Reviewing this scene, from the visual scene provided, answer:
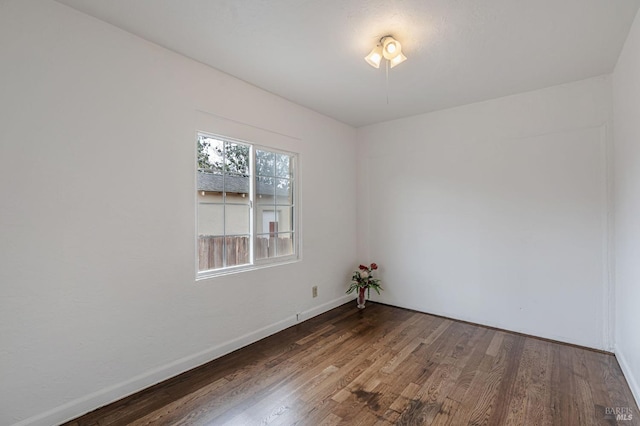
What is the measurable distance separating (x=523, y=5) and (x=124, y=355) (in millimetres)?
3542

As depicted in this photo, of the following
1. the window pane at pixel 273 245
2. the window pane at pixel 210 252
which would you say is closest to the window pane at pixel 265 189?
the window pane at pixel 273 245

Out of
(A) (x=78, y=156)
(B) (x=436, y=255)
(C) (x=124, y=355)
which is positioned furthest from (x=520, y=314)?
(A) (x=78, y=156)

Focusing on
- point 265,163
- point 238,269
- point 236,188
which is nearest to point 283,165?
point 265,163

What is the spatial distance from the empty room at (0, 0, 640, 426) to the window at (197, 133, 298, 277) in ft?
0.07

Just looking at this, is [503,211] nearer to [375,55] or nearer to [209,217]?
[375,55]

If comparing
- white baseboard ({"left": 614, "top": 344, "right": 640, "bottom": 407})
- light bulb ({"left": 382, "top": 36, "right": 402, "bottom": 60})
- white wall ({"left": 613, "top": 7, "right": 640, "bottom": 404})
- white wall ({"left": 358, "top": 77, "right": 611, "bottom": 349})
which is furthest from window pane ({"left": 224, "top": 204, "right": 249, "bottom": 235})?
white baseboard ({"left": 614, "top": 344, "right": 640, "bottom": 407})

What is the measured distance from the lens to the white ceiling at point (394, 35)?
1.85 m

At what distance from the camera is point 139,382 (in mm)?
2146

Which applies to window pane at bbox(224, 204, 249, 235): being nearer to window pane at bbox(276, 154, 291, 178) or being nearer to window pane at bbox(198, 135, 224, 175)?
window pane at bbox(198, 135, 224, 175)

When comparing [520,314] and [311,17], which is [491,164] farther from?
[311,17]

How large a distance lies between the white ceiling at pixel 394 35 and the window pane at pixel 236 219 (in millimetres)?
1264

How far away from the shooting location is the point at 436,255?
374 cm

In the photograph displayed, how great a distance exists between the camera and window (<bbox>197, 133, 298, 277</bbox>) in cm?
266

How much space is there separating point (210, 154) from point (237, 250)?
3.14 feet
